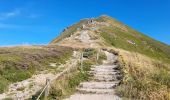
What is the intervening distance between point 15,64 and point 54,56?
13.2 meters

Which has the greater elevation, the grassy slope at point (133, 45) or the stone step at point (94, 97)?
the grassy slope at point (133, 45)

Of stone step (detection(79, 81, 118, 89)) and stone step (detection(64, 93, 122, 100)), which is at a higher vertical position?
stone step (detection(79, 81, 118, 89))

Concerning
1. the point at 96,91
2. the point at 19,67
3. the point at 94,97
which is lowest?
the point at 94,97

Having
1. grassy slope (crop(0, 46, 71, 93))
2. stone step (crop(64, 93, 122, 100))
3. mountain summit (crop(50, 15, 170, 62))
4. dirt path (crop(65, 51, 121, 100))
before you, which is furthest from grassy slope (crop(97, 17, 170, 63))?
stone step (crop(64, 93, 122, 100))

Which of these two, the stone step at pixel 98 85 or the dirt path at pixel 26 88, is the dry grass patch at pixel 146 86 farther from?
the dirt path at pixel 26 88

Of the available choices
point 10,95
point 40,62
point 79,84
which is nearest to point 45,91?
point 10,95

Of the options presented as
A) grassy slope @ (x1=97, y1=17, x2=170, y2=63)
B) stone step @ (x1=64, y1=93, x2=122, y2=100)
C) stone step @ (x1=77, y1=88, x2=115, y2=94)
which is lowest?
stone step @ (x1=64, y1=93, x2=122, y2=100)

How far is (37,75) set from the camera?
28.6 metres

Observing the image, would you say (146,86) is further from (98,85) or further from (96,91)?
(98,85)

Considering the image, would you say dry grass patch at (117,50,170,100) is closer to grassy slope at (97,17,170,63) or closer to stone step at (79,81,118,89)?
stone step at (79,81,118,89)

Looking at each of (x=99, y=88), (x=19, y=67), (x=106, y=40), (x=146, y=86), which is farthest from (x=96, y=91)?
(x=106, y=40)

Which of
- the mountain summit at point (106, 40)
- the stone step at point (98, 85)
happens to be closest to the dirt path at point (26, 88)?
the stone step at point (98, 85)

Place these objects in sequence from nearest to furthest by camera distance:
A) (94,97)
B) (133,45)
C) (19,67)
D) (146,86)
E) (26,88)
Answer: (146,86)
(94,97)
(26,88)
(19,67)
(133,45)

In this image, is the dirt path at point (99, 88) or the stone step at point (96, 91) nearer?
the dirt path at point (99, 88)
